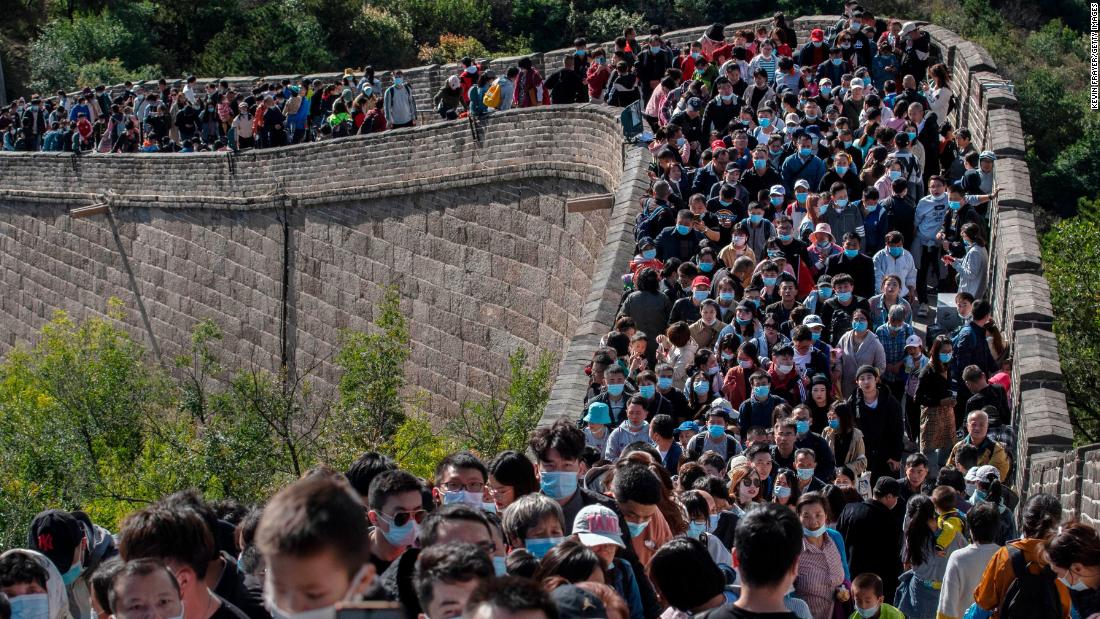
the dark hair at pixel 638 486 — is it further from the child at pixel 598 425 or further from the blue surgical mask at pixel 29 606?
the child at pixel 598 425

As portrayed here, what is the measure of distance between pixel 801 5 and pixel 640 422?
37364 mm

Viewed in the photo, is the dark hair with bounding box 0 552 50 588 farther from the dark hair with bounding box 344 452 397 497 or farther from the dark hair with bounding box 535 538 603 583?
the dark hair with bounding box 535 538 603 583

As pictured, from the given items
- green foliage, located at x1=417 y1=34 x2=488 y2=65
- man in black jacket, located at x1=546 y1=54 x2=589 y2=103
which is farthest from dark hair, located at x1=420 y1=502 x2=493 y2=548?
green foliage, located at x1=417 y1=34 x2=488 y2=65

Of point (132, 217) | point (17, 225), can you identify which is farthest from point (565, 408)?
point (17, 225)

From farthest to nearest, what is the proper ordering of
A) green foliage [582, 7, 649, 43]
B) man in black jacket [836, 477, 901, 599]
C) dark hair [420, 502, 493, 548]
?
green foliage [582, 7, 649, 43] → man in black jacket [836, 477, 901, 599] → dark hair [420, 502, 493, 548]

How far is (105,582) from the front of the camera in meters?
5.80

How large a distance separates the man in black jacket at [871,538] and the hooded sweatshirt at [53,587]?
4219 mm

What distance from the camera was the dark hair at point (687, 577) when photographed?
5730 mm

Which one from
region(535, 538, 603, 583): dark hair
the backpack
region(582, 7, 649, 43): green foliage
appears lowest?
region(582, 7, 649, 43): green foliage

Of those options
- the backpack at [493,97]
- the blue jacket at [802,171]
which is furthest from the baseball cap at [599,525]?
the backpack at [493,97]

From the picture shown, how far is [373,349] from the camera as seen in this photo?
2291 cm

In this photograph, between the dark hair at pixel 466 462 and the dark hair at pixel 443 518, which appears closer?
the dark hair at pixel 443 518

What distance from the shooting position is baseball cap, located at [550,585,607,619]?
5.16 m

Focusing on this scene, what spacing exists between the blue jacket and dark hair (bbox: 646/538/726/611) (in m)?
9.79
